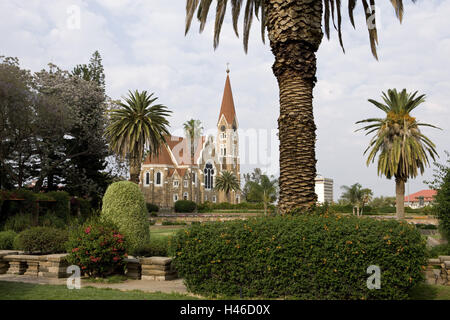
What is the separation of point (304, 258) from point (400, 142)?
77.5 ft

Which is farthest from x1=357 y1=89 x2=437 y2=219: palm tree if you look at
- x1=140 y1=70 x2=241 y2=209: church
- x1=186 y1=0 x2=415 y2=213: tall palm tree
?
x1=140 y1=70 x2=241 y2=209: church

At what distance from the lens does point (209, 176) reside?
87625mm

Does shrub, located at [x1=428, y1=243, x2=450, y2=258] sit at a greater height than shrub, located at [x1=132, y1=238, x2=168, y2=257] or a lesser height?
lesser

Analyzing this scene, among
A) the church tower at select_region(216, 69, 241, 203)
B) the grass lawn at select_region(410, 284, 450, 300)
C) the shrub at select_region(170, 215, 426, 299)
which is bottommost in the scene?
the grass lawn at select_region(410, 284, 450, 300)

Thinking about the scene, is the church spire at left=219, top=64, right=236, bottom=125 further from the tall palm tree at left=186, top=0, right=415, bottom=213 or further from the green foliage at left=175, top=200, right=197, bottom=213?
the tall palm tree at left=186, top=0, right=415, bottom=213

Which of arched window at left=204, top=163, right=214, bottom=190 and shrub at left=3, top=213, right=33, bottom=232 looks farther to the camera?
arched window at left=204, top=163, right=214, bottom=190

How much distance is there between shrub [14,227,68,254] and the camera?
994 cm

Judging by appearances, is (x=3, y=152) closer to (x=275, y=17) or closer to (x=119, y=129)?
(x=119, y=129)

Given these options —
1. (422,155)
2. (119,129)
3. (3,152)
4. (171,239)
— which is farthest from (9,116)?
(422,155)

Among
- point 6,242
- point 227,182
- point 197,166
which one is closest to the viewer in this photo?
point 6,242

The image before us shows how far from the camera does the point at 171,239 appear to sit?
7.33 meters

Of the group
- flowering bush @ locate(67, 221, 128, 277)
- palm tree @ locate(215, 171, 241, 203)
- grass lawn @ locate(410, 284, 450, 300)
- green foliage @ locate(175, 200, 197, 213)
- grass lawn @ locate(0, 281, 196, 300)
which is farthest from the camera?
palm tree @ locate(215, 171, 241, 203)

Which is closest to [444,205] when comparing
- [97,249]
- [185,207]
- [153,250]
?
[153,250]

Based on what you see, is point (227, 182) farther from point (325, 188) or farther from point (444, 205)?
point (444, 205)
